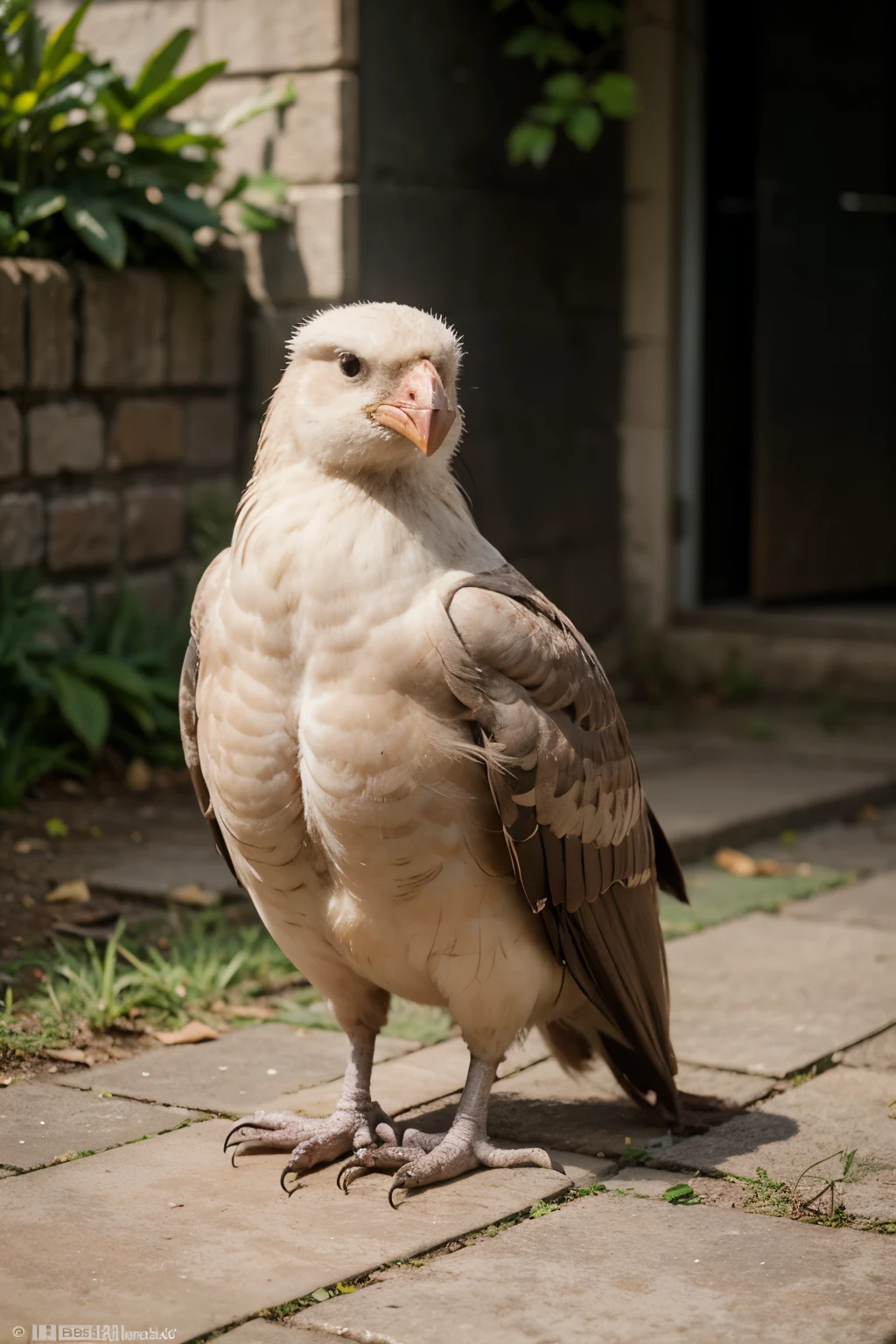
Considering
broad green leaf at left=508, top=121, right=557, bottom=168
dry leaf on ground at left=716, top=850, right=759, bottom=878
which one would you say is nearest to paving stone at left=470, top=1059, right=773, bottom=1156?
dry leaf on ground at left=716, top=850, right=759, bottom=878

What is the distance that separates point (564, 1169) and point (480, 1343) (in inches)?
28.0

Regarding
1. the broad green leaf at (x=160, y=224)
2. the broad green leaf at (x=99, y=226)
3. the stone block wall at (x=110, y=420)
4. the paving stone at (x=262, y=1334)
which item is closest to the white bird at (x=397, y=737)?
the paving stone at (x=262, y=1334)

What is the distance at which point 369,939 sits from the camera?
9.38 feet

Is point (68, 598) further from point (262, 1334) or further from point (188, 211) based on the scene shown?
point (262, 1334)

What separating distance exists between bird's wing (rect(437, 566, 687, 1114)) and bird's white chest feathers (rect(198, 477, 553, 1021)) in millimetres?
48

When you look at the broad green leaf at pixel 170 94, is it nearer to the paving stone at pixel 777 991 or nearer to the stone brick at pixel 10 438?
the stone brick at pixel 10 438

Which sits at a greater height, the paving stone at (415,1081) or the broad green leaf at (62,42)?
the broad green leaf at (62,42)

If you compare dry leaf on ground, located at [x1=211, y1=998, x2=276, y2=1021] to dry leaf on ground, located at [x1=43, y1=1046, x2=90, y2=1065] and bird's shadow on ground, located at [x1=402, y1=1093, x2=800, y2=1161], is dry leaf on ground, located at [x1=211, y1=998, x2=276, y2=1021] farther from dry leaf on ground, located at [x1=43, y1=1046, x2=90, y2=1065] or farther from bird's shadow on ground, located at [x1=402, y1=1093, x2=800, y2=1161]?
bird's shadow on ground, located at [x1=402, y1=1093, x2=800, y2=1161]

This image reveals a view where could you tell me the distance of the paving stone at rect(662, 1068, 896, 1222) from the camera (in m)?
2.95

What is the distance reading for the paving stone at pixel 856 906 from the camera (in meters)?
4.70

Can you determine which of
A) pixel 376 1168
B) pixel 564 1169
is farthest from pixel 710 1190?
pixel 376 1168

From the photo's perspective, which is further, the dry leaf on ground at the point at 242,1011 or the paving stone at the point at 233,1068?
the dry leaf on ground at the point at 242,1011

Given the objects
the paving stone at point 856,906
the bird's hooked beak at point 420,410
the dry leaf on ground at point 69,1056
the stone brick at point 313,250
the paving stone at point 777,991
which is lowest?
the paving stone at point 856,906

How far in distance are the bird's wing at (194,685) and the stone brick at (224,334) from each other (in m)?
3.28
